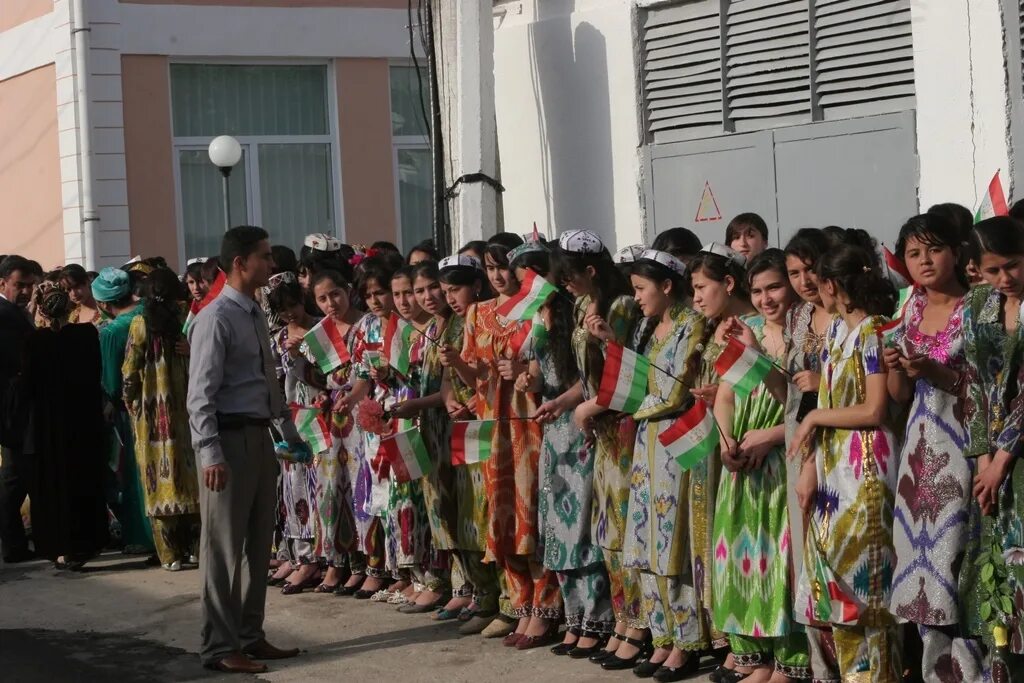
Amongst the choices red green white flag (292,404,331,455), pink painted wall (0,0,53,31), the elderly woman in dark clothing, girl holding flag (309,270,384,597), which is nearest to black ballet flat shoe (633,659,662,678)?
girl holding flag (309,270,384,597)

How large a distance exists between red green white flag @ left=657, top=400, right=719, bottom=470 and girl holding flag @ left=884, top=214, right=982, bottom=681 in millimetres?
978

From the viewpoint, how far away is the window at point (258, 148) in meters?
20.0

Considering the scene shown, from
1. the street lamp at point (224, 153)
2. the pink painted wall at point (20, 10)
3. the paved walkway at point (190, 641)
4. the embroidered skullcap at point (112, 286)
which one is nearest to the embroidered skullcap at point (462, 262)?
the paved walkway at point (190, 641)

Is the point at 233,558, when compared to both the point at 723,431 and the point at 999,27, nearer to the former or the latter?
the point at 723,431

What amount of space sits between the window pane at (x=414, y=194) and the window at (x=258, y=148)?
2.76ft

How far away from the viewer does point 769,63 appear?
1012 centimetres

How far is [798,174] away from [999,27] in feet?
5.32

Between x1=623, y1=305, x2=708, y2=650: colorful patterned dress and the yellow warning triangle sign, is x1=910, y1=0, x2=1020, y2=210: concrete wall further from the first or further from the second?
x1=623, y1=305, x2=708, y2=650: colorful patterned dress

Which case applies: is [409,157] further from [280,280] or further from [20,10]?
[280,280]

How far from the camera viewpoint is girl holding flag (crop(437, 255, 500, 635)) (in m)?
8.45

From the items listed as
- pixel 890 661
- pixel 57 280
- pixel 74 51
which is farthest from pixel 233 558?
pixel 74 51

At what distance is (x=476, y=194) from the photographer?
1151cm

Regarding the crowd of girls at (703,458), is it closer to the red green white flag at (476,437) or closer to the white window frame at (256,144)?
the red green white flag at (476,437)

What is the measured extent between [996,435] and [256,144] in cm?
1570
